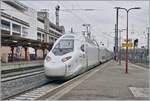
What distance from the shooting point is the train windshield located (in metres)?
19.0

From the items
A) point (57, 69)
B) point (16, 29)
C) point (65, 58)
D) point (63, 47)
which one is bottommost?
point (57, 69)

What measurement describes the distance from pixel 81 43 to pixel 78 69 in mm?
2064

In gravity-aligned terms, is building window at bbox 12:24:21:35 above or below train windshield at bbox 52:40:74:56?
above

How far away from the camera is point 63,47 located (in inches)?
773

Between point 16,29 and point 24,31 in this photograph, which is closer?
point 16,29

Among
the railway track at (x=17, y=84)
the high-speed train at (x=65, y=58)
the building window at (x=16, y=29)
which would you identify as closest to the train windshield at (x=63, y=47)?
the high-speed train at (x=65, y=58)

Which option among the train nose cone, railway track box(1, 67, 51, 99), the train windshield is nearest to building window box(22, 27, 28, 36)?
railway track box(1, 67, 51, 99)

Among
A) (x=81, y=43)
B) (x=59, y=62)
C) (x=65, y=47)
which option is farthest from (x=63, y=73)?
(x=81, y=43)

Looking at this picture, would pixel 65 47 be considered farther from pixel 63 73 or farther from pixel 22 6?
pixel 22 6

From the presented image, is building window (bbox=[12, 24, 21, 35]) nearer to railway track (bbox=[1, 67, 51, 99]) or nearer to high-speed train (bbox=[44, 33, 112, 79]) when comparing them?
railway track (bbox=[1, 67, 51, 99])

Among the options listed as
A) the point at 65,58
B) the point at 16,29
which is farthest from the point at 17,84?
the point at 16,29

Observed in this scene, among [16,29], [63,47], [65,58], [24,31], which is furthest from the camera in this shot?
[24,31]

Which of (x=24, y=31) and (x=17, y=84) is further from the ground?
(x=24, y=31)

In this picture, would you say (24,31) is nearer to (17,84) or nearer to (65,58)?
(17,84)
